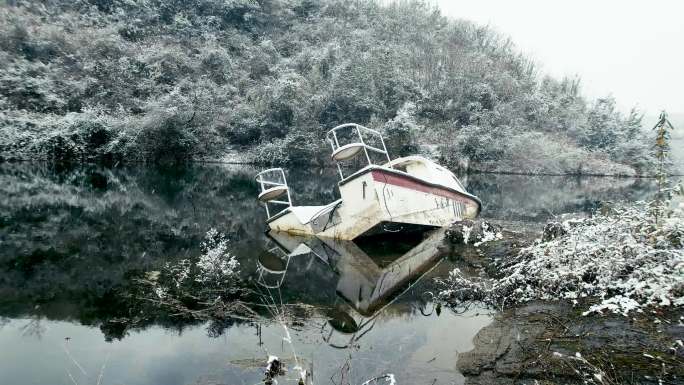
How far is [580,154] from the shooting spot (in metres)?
30.5

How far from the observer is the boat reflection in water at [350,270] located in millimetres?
5680

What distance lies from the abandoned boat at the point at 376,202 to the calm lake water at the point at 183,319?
1.66ft

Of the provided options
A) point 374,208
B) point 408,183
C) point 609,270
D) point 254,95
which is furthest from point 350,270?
point 254,95

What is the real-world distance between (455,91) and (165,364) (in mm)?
30563

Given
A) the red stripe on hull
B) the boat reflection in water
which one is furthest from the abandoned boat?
the boat reflection in water

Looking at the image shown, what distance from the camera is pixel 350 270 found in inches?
A: 312

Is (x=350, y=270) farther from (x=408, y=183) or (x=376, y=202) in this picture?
(x=408, y=183)

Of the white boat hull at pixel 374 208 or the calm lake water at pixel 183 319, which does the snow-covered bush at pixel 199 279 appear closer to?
the calm lake water at pixel 183 319

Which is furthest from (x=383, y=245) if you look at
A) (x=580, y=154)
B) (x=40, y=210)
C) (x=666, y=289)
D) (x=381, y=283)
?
(x=580, y=154)

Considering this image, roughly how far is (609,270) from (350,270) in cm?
422

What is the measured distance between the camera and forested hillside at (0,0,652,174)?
2459cm

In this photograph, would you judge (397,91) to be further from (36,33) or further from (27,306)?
(27,306)

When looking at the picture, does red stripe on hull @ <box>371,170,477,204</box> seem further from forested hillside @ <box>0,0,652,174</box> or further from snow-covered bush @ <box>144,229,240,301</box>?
forested hillside @ <box>0,0,652,174</box>

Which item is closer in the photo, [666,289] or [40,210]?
[666,289]
